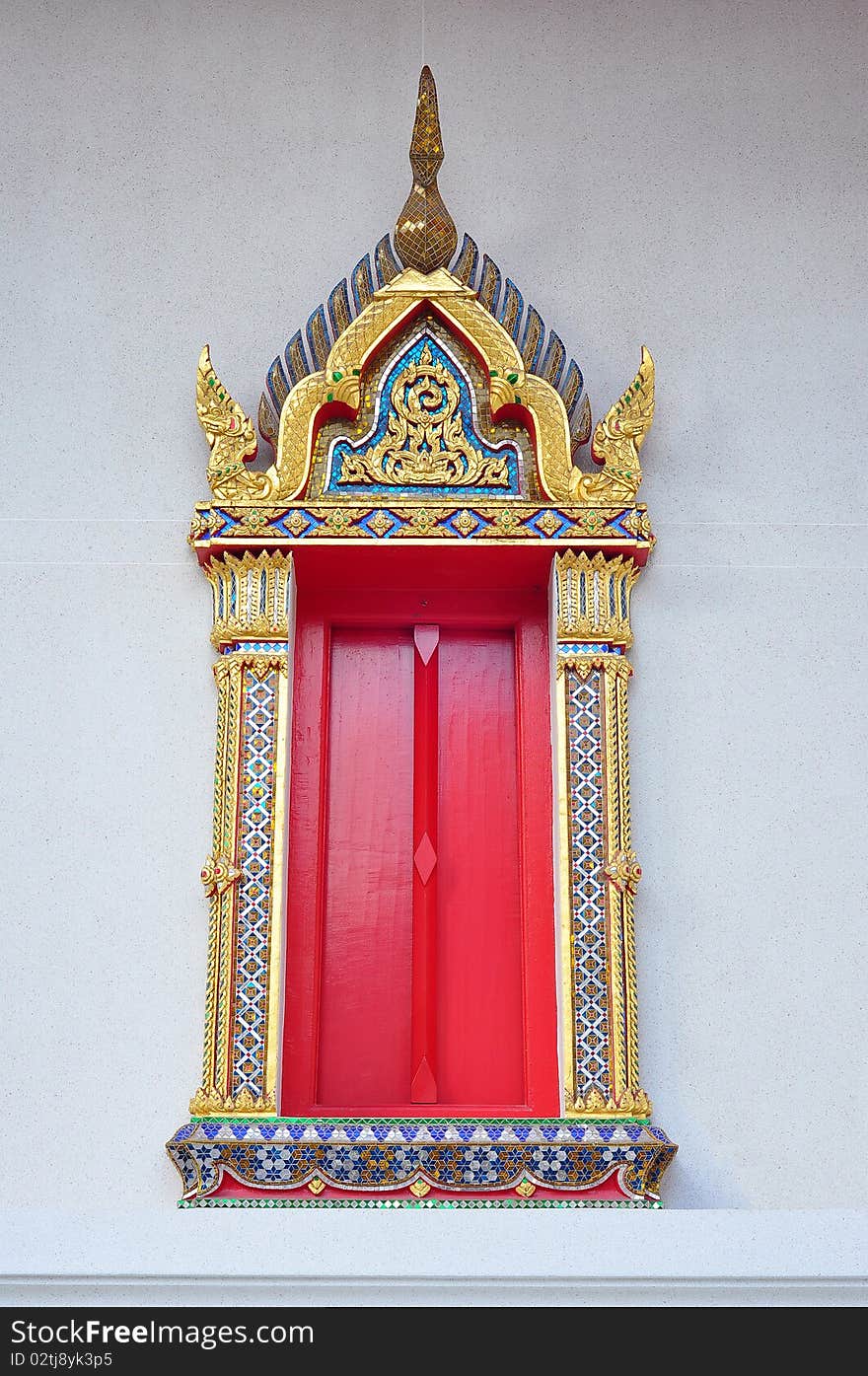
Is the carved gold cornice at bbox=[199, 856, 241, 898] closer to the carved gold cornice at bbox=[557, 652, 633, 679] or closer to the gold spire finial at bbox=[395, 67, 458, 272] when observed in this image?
the carved gold cornice at bbox=[557, 652, 633, 679]

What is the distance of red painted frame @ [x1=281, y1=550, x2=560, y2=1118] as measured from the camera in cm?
349

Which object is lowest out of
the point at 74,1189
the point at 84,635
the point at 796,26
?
the point at 74,1189

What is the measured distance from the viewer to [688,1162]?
337 cm

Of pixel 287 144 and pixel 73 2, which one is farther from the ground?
pixel 73 2

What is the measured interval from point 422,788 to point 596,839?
402mm

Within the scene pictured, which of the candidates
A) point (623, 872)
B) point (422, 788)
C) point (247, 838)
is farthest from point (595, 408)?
point (247, 838)

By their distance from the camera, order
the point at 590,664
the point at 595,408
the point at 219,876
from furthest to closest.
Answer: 1. the point at 595,408
2. the point at 590,664
3. the point at 219,876

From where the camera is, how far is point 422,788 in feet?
12.1

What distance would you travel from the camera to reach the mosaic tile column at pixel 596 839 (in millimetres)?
3367

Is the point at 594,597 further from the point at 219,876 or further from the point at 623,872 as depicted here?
the point at 219,876

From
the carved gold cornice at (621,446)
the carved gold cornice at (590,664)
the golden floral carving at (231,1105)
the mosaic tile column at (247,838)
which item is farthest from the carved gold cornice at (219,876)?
the carved gold cornice at (621,446)

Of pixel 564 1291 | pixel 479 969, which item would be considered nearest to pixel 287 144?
pixel 479 969
